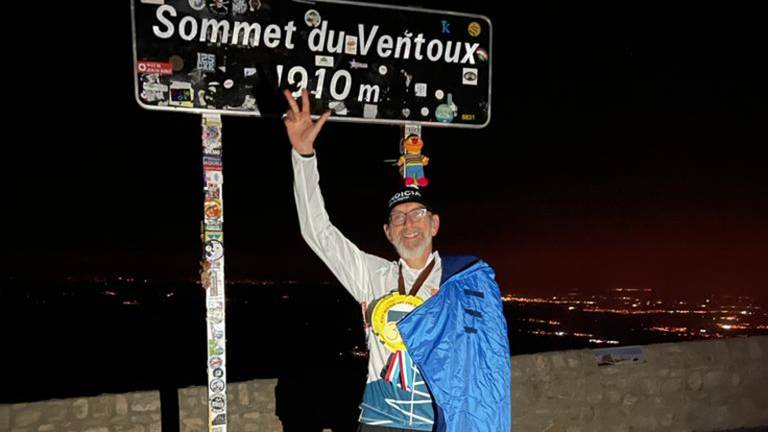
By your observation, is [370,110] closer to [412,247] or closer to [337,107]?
[337,107]

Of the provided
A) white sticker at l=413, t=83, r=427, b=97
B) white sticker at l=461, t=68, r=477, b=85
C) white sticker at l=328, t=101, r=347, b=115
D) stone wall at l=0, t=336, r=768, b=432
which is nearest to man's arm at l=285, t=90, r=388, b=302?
white sticker at l=328, t=101, r=347, b=115

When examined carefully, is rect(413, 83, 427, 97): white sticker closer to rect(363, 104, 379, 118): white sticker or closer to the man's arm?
rect(363, 104, 379, 118): white sticker

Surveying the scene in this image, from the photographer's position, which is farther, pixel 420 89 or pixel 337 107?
pixel 420 89

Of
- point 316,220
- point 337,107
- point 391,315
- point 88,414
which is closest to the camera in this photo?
point 391,315

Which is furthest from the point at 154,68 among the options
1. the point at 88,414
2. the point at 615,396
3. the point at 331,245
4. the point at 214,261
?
the point at 615,396

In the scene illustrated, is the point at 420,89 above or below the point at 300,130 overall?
above

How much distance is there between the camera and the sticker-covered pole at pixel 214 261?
3.32 metres

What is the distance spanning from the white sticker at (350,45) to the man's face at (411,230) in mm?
1188

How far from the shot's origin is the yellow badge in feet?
8.71

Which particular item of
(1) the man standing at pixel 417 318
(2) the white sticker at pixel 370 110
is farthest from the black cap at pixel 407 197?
(2) the white sticker at pixel 370 110

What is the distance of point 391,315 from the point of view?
2.69 m

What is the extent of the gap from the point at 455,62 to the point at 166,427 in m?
3.52

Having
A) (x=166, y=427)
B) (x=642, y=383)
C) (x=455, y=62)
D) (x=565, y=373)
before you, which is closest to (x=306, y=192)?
(x=455, y=62)

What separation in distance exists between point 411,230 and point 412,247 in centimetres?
9
